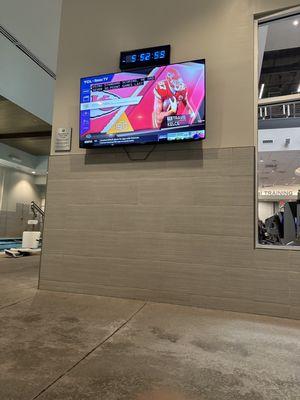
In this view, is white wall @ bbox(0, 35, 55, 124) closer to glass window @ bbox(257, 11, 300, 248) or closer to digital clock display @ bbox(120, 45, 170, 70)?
digital clock display @ bbox(120, 45, 170, 70)

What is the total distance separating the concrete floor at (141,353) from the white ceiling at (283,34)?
2.73 metres

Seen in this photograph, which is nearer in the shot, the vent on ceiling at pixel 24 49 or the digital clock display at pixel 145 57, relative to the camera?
the digital clock display at pixel 145 57

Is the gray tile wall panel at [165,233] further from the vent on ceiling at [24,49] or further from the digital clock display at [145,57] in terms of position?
the vent on ceiling at [24,49]

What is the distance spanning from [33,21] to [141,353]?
23.9 feet

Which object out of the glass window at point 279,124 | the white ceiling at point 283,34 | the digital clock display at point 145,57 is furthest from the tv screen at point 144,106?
the white ceiling at point 283,34

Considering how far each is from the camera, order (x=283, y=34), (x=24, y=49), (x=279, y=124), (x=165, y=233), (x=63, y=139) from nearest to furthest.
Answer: (x=165, y=233) → (x=63, y=139) → (x=283, y=34) → (x=24, y=49) → (x=279, y=124)

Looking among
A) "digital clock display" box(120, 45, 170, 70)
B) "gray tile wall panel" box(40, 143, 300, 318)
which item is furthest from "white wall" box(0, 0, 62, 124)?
"gray tile wall panel" box(40, 143, 300, 318)

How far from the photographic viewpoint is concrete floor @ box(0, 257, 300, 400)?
1.19 metres

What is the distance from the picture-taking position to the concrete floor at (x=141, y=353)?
1.19m

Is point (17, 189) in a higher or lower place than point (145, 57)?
lower

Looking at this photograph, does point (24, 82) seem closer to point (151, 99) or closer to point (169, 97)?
point (151, 99)

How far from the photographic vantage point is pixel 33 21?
6.50m

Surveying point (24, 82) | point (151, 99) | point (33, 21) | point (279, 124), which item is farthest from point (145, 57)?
point (279, 124)

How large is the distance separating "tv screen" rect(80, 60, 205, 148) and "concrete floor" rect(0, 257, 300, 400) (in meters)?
1.52
